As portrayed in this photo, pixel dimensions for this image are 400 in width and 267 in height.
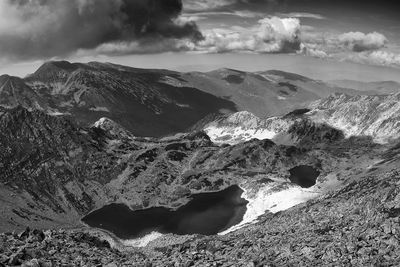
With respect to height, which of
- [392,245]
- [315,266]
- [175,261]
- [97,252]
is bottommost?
[97,252]

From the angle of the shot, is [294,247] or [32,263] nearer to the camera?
[32,263]

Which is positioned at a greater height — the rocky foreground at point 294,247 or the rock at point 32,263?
the rock at point 32,263

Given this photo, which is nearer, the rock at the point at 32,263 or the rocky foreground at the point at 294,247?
the rocky foreground at the point at 294,247

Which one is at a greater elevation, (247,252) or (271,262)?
(271,262)

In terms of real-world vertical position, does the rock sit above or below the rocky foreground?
above

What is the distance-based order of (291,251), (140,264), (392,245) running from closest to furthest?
(392,245) < (291,251) < (140,264)

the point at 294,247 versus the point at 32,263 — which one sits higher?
the point at 32,263

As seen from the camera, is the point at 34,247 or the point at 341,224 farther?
the point at 341,224

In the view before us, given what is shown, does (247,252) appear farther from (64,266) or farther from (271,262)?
(64,266)

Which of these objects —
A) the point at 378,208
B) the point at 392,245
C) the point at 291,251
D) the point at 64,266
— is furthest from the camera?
the point at 378,208

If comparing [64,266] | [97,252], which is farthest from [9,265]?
[97,252]

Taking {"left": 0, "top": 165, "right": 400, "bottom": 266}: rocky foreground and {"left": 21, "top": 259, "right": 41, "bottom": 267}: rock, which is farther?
{"left": 21, "top": 259, "right": 41, "bottom": 267}: rock
